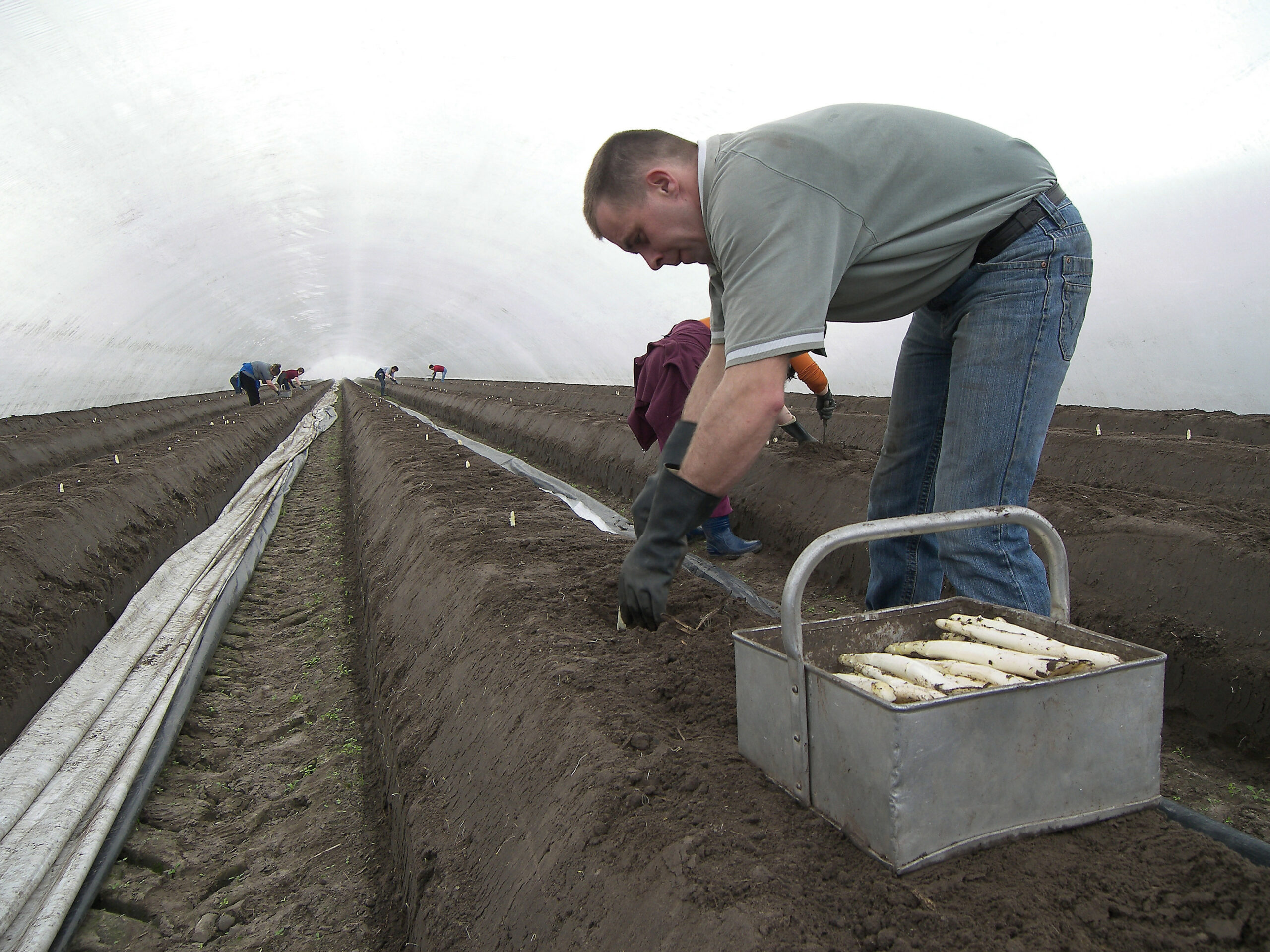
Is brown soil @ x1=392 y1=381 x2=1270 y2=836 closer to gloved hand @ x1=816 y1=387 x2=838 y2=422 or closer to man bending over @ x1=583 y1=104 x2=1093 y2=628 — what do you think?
gloved hand @ x1=816 y1=387 x2=838 y2=422

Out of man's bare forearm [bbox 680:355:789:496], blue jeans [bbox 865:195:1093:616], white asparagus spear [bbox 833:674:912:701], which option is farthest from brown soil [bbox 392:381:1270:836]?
man's bare forearm [bbox 680:355:789:496]

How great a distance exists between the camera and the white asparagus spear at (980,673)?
1.49 m

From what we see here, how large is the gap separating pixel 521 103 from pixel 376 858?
11792 millimetres

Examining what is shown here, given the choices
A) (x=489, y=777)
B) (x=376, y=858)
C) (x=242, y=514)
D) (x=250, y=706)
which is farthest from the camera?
(x=242, y=514)

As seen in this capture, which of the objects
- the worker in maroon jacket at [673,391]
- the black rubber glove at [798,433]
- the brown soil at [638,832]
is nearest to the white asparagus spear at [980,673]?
the brown soil at [638,832]

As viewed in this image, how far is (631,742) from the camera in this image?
6.19 feet

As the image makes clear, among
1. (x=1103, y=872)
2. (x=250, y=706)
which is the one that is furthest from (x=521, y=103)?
(x=1103, y=872)

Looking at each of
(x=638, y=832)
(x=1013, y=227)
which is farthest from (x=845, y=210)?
(x=638, y=832)

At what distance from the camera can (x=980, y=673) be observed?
1.53 m

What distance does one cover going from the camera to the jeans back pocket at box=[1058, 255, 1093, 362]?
1.97m

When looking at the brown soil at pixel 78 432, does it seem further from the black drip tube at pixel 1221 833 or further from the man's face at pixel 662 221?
the black drip tube at pixel 1221 833

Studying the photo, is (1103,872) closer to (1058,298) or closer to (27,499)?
(1058,298)

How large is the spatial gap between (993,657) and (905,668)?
0.57 ft

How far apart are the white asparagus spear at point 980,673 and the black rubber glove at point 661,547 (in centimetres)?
59
